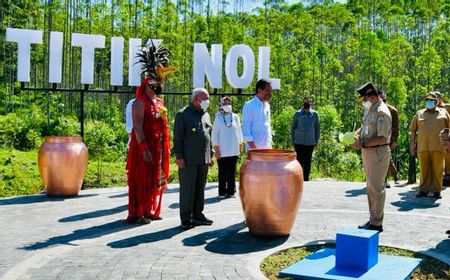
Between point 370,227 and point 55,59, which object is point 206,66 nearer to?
point 55,59

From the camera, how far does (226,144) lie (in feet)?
30.6

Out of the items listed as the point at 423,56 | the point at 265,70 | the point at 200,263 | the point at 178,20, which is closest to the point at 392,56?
the point at 423,56

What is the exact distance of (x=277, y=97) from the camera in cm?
3247

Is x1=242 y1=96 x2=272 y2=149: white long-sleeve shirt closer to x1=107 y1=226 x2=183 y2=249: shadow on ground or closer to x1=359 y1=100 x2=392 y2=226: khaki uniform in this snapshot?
x1=359 y1=100 x2=392 y2=226: khaki uniform

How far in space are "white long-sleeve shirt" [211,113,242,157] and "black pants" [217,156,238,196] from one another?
14 cm

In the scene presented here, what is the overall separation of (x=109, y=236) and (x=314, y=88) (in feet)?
103

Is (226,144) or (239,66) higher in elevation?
(239,66)

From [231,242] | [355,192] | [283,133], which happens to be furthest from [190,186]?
[283,133]

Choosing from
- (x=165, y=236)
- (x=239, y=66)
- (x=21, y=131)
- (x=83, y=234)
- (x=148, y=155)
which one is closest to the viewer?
(x=165, y=236)

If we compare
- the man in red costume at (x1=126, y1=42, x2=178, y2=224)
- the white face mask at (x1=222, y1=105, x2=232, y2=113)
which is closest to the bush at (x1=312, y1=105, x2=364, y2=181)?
the white face mask at (x1=222, y1=105, x2=232, y2=113)

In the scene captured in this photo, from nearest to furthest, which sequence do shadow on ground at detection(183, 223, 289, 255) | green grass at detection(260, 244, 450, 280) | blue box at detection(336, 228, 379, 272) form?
1. blue box at detection(336, 228, 379, 272)
2. green grass at detection(260, 244, 450, 280)
3. shadow on ground at detection(183, 223, 289, 255)

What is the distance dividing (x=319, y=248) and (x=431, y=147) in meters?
4.58

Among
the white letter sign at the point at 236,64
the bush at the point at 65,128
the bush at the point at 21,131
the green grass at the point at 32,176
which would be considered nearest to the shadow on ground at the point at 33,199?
the green grass at the point at 32,176

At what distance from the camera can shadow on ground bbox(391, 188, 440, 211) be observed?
8820 millimetres
